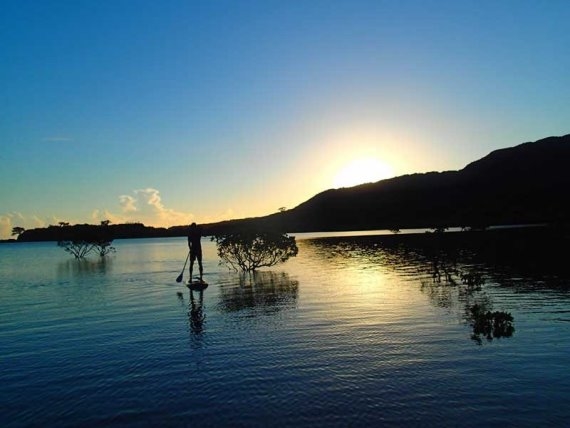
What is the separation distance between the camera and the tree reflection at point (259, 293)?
91.7ft

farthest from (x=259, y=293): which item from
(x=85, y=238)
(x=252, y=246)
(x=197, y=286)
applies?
(x=85, y=238)

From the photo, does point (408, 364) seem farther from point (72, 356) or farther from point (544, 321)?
point (72, 356)

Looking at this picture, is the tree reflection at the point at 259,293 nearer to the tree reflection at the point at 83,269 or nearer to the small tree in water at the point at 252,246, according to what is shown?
the small tree in water at the point at 252,246

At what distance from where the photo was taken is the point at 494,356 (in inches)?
626

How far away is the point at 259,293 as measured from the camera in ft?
114

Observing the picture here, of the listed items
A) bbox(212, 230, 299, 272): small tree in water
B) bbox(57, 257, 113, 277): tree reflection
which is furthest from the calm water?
bbox(57, 257, 113, 277): tree reflection

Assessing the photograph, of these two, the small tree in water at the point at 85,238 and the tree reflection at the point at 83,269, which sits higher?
the small tree in water at the point at 85,238

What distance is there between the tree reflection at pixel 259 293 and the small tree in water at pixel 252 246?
5290 millimetres

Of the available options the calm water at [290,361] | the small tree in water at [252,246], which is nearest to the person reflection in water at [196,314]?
the calm water at [290,361]

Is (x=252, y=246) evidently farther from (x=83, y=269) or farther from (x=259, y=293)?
(x=83, y=269)

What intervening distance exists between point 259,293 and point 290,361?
19.0 meters

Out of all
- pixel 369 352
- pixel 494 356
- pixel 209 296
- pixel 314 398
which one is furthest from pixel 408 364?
pixel 209 296

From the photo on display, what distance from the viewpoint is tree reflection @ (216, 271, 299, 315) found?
2794cm

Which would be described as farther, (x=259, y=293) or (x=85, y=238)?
(x=85, y=238)
